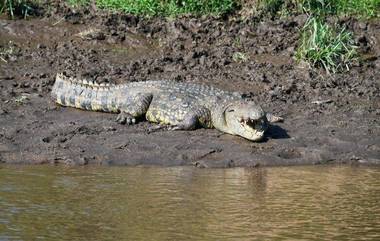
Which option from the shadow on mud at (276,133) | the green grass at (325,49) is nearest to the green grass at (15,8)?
the green grass at (325,49)

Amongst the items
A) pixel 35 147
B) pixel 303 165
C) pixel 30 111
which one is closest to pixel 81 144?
pixel 35 147

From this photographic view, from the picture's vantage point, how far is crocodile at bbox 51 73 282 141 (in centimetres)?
934

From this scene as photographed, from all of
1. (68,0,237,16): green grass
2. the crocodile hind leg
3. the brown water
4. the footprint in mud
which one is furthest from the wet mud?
the brown water

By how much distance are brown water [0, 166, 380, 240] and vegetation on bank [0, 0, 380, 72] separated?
3399 mm

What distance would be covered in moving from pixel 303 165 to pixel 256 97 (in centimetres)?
220

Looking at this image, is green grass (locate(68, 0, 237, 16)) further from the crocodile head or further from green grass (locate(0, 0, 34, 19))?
the crocodile head

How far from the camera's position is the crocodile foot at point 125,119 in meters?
9.66

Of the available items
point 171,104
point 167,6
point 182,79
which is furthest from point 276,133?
point 167,6

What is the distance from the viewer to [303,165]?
28.6 feet

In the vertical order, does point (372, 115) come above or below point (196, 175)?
above

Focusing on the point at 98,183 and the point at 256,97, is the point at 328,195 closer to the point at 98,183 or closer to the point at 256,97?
the point at 98,183

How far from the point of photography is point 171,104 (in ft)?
32.2

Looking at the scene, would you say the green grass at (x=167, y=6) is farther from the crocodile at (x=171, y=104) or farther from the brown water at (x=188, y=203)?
the brown water at (x=188, y=203)

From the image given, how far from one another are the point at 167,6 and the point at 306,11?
2.18 m
